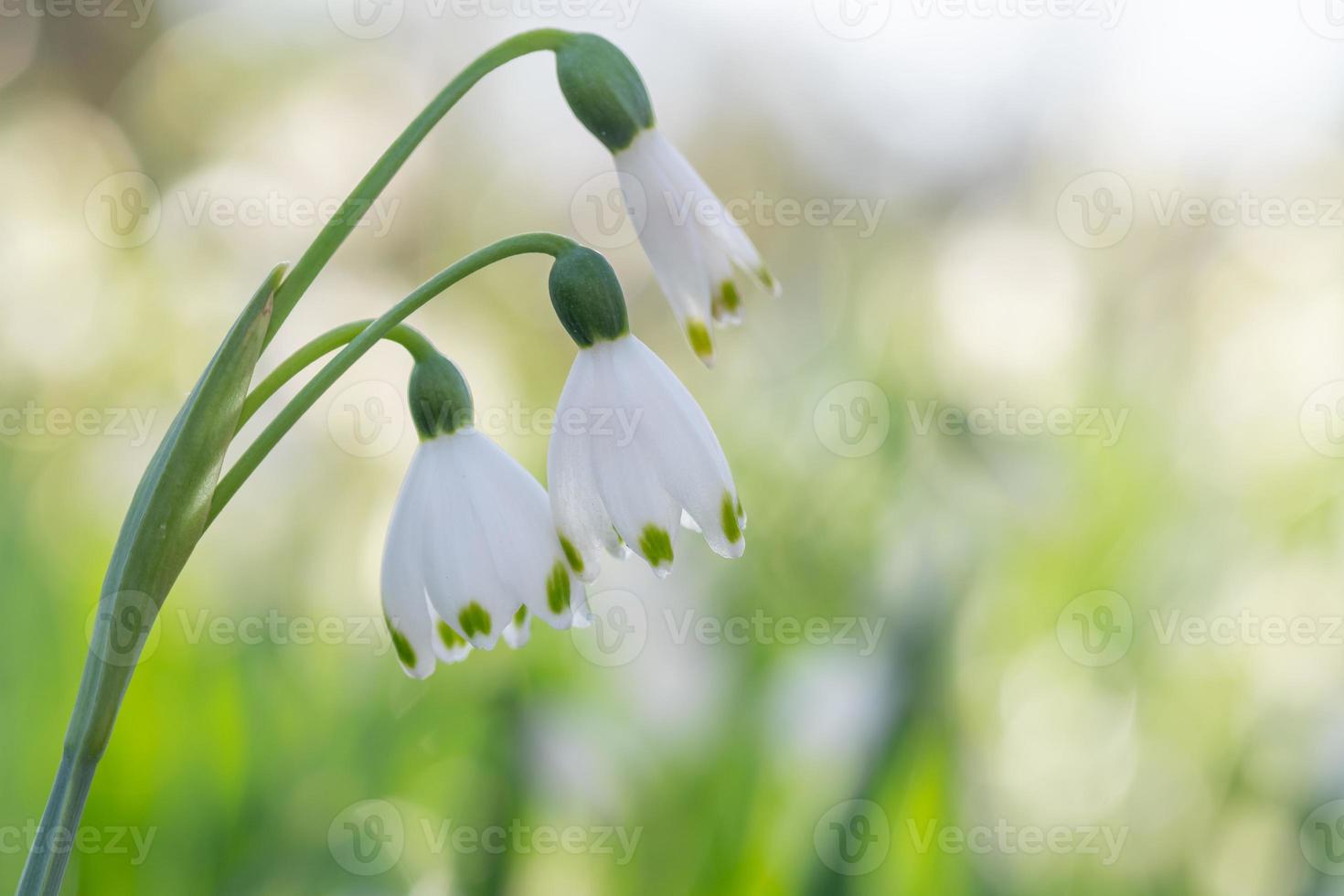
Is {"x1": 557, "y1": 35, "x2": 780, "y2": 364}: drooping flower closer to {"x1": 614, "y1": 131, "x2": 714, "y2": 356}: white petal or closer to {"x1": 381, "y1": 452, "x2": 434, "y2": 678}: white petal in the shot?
{"x1": 614, "y1": 131, "x2": 714, "y2": 356}: white petal

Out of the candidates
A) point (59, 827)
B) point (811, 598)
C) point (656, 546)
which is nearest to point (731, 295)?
point (656, 546)

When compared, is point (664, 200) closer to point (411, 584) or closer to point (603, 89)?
point (603, 89)

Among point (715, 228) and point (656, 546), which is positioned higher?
point (715, 228)

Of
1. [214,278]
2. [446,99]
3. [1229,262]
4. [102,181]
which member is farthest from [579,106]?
[102,181]

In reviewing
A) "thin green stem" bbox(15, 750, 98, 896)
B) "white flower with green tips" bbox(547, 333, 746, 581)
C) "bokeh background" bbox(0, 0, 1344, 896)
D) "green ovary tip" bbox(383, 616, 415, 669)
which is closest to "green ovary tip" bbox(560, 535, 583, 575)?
"white flower with green tips" bbox(547, 333, 746, 581)

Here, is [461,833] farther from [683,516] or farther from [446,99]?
[446,99]

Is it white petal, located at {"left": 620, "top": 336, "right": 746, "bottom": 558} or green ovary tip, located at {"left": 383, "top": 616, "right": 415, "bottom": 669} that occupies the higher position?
white petal, located at {"left": 620, "top": 336, "right": 746, "bottom": 558}
